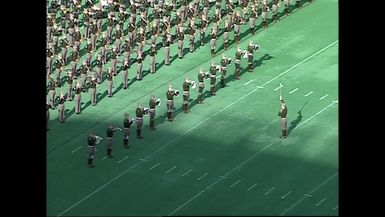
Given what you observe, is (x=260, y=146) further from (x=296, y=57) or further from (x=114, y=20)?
(x=114, y=20)

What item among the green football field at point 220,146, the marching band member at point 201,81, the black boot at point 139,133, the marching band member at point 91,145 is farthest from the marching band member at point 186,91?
the marching band member at point 91,145

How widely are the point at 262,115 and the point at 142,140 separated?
5.16 meters

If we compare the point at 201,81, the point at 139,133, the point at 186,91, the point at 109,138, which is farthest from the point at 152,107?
the point at 201,81

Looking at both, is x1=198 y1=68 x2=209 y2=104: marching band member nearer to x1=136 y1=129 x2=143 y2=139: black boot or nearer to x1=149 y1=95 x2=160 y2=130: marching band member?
x1=149 y1=95 x2=160 y2=130: marching band member

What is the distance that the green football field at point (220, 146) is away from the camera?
Answer: 4581 centimetres

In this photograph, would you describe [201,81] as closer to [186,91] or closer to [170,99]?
[186,91]

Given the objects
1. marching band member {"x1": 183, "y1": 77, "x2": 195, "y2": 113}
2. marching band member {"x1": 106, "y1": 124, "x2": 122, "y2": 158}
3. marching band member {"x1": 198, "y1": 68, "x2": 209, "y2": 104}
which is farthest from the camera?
marching band member {"x1": 198, "y1": 68, "x2": 209, "y2": 104}

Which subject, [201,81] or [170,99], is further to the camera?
[201,81]

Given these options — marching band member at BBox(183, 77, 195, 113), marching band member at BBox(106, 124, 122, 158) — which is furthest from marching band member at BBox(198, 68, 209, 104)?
marching band member at BBox(106, 124, 122, 158)

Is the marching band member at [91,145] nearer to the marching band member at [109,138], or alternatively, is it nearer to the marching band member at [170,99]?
the marching band member at [109,138]

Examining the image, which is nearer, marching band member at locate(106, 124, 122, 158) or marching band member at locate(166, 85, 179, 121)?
marching band member at locate(106, 124, 122, 158)

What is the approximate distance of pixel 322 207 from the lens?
147 ft

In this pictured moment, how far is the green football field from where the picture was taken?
45812 millimetres

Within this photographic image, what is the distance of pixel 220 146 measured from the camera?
50.2 metres
